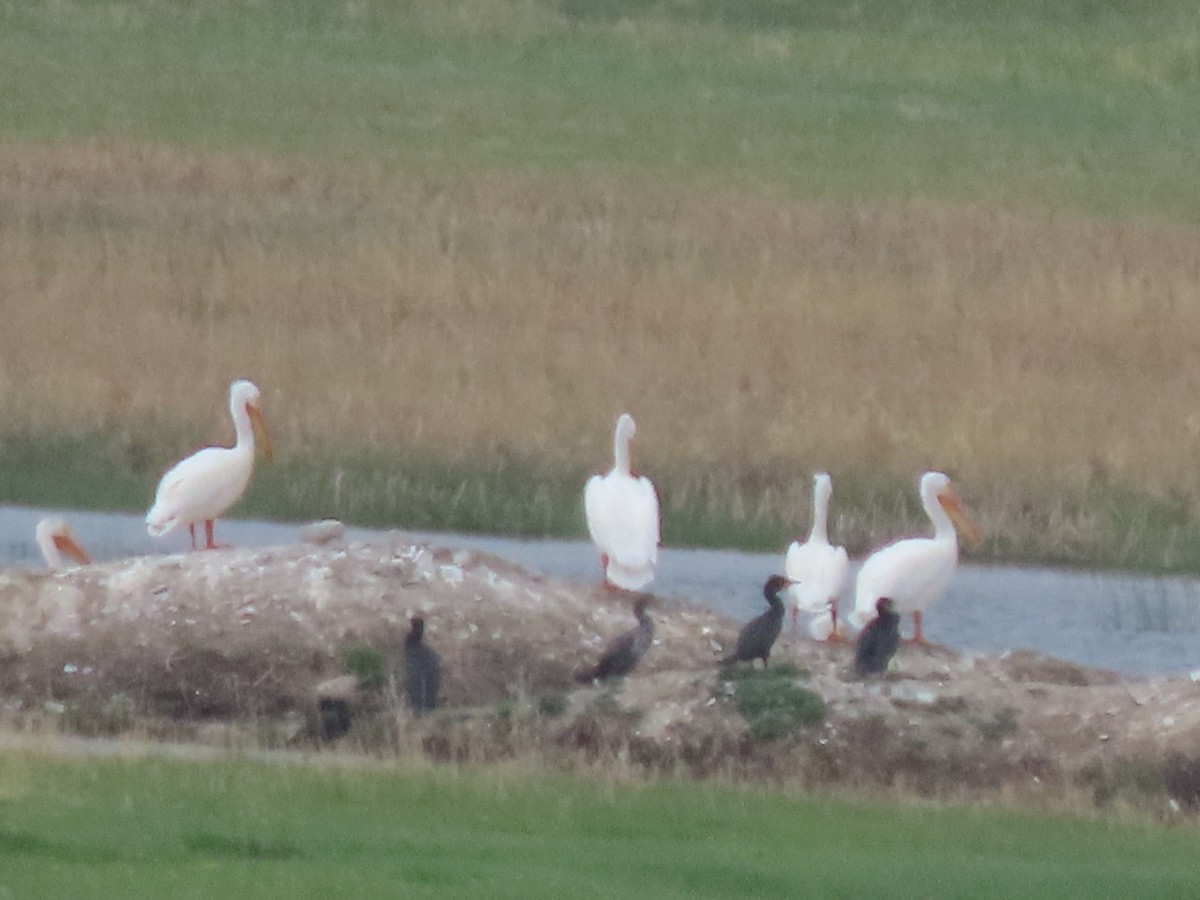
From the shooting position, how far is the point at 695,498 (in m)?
19.5

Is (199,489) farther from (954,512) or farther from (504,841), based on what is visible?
(504,841)

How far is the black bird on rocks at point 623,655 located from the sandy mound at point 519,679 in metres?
0.25

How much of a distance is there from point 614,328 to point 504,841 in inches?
543

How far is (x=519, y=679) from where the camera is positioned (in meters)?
14.5

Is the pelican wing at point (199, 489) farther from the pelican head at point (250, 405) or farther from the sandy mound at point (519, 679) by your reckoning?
the sandy mound at point (519, 679)

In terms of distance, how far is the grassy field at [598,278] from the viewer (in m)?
19.9

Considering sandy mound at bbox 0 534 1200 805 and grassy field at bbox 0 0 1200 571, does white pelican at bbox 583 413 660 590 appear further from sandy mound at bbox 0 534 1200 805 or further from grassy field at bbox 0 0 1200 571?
grassy field at bbox 0 0 1200 571

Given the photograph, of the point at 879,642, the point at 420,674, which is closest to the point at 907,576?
the point at 879,642

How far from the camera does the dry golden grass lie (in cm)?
2048

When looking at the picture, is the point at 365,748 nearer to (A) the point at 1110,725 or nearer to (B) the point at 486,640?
(B) the point at 486,640

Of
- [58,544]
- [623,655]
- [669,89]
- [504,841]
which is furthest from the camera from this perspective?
[669,89]

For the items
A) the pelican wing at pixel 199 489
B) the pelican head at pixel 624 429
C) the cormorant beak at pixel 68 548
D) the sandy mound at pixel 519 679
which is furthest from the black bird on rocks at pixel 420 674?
the pelican head at pixel 624 429

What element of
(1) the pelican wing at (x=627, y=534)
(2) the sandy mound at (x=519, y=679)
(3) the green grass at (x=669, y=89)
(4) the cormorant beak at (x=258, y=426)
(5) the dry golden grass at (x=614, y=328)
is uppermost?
(3) the green grass at (x=669, y=89)

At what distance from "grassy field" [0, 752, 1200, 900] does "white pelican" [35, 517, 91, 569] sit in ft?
15.6
